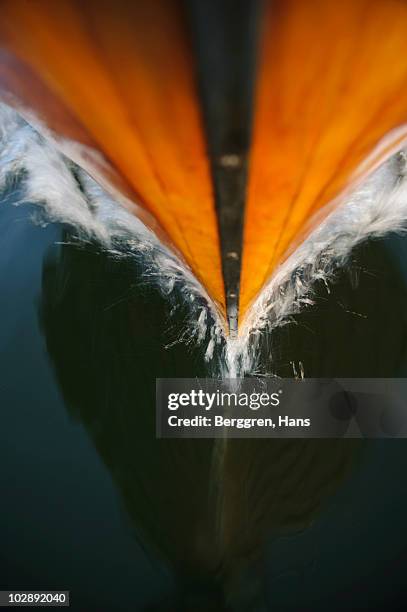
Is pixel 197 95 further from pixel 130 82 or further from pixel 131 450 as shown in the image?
pixel 131 450

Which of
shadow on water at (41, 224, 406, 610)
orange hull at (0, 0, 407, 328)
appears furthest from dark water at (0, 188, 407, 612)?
orange hull at (0, 0, 407, 328)

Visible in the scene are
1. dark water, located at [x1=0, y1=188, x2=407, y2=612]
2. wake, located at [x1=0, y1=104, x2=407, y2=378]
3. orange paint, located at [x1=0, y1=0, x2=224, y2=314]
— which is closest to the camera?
orange paint, located at [x1=0, y1=0, x2=224, y2=314]

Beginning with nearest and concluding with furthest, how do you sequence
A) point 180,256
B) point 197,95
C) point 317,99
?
point 197,95 → point 317,99 → point 180,256

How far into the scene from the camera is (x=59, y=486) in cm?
125

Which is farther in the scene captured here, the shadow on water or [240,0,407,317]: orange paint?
the shadow on water

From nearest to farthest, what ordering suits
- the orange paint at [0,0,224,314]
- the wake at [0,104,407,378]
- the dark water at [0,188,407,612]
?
1. the orange paint at [0,0,224,314]
2. the dark water at [0,188,407,612]
3. the wake at [0,104,407,378]

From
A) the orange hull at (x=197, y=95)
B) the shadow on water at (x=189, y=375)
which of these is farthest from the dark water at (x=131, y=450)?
the orange hull at (x=197, y=95)

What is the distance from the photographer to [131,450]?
4.14ft

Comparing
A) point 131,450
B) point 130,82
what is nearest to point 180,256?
point 131,450

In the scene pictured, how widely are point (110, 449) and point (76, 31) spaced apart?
39.7 inches

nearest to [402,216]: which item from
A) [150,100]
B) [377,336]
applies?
[377,336]

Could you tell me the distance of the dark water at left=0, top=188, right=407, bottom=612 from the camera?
3.82 feet

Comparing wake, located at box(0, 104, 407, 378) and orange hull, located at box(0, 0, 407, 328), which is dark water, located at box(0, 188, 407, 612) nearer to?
wake, located at box(0, 104, 407, 378)

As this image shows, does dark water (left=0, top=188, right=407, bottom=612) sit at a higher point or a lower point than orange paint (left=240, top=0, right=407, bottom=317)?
lower
